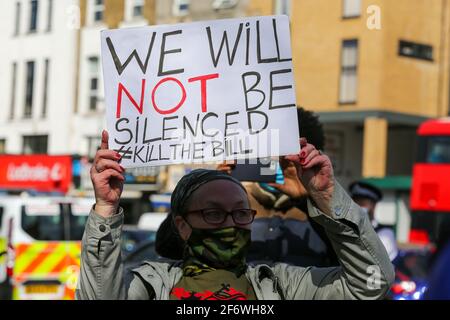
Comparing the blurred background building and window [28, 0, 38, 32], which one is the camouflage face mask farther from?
window [28, 0, 38, 32]

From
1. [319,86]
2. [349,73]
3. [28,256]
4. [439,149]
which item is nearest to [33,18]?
[319,86]

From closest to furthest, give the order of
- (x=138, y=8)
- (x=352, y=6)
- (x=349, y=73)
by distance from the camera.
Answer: (x=352, y=6), (x=138, y=8), (x=349, y=73)

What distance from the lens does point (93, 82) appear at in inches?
1235

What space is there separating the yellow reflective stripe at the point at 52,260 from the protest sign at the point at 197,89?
8987 mm

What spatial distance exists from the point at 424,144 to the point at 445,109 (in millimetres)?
7526

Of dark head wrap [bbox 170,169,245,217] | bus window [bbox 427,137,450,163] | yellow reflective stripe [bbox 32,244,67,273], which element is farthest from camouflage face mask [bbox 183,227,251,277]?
bus window [bbox 427,137,450,163]

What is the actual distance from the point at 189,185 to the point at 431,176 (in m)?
19.5

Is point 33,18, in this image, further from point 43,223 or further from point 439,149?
point 43,223

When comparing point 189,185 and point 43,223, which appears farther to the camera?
point 43,223

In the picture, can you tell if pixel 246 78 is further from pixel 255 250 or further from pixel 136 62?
pixel 255 250

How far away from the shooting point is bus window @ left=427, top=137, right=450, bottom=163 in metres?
21.2

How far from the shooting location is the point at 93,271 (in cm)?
284

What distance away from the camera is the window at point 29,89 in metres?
27.9
